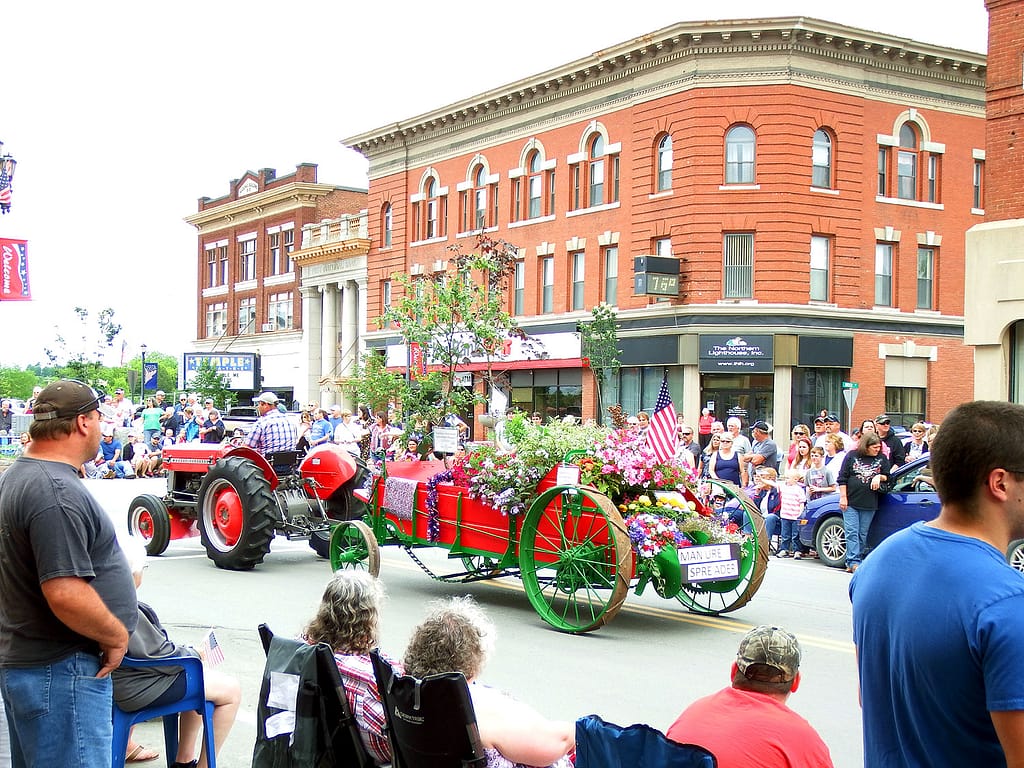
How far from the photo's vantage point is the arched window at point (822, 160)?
105 ft

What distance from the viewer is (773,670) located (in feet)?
12.5

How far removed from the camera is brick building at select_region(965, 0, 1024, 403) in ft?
67.5

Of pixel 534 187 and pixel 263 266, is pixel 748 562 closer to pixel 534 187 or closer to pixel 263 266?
pixel 534 187

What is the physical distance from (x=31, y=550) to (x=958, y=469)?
3.03m

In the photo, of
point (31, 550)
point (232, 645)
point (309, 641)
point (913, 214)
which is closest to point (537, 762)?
point (309, 641)

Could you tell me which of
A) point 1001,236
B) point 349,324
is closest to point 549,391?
point 349,324

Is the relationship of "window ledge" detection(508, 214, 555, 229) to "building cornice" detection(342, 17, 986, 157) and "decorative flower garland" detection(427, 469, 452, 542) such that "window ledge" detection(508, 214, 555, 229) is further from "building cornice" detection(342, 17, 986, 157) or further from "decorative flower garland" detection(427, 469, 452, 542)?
"decorative flower garland" detection(427, 469, 452, 542)

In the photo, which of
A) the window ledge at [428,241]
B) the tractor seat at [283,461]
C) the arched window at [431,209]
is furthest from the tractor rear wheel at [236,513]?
the arched window at [431,209]

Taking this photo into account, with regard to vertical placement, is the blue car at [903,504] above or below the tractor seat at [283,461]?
below

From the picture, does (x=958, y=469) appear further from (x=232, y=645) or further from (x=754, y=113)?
(x=754, y=113)

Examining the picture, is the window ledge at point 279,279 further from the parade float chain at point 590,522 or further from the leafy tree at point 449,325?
the parade float chain at point 590,522

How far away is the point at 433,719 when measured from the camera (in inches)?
152

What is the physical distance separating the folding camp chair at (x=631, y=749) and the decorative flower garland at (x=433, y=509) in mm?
7145

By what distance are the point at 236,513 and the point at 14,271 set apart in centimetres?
878
